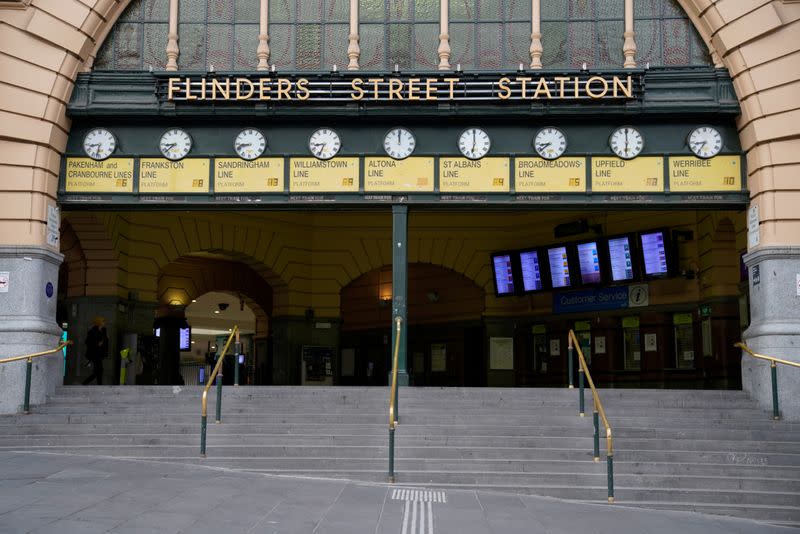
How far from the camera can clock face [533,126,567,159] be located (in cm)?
1947

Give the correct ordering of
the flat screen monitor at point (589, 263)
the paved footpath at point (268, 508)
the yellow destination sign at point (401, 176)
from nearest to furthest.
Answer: the paved footpath at point (268, 508)
the yellow destination sign at point (401, 176)
the flat screen monitor at point (589, 263)

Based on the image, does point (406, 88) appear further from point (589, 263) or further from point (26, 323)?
point (589, 263)

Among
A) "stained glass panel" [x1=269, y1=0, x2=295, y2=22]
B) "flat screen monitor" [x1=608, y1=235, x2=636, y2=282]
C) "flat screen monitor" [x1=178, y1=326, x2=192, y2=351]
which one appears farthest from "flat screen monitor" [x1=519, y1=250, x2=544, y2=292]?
"flat screen monitor" [x1=178, y1=326, x2=192, y2=351]

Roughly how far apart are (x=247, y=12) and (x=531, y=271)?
10.5m

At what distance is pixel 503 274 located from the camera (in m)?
27.5

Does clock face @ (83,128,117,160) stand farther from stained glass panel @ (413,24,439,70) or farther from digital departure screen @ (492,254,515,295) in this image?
digital departure screen @ (492,254,515,295)

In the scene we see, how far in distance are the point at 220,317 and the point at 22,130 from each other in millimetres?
26114

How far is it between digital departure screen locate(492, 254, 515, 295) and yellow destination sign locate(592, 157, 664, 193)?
810 centimetres

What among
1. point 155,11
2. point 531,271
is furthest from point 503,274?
point 155,11

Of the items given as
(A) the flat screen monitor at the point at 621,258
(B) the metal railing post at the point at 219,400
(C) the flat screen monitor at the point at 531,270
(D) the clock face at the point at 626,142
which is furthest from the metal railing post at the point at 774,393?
(C) the flat screen monitor at the point at 531,270

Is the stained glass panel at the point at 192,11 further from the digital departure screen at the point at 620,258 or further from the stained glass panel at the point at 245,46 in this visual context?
the digital departure screen at the point at 620,258

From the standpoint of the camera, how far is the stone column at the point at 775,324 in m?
17.2

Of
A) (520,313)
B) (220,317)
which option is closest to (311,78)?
(520,313)

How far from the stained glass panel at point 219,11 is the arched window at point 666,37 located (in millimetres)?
7949
